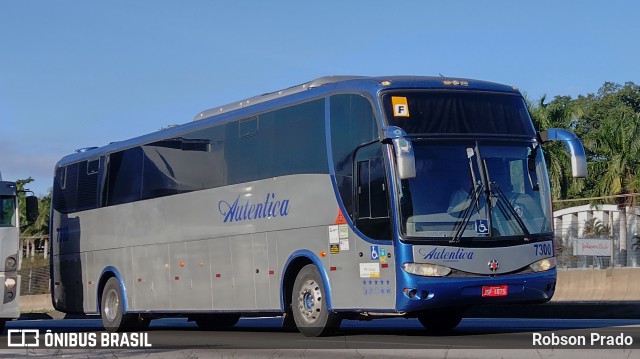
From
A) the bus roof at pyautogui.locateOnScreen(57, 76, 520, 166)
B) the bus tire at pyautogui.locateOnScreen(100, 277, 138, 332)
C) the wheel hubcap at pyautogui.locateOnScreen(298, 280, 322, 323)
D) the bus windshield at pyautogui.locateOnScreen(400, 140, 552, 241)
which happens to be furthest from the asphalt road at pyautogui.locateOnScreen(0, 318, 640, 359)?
the bus roof at pyautogui.locateOnScreen(57, 76, 520, 166)

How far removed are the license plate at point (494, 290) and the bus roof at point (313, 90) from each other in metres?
3.01

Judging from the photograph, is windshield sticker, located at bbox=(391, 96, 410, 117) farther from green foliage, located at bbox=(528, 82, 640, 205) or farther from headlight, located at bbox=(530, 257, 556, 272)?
green foliage, located at bbox=(528, 82, 640, 205)

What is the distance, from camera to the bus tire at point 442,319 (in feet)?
62.1

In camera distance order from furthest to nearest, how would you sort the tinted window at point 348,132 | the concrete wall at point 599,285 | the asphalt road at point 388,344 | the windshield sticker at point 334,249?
the concrete wall at point 599,285 < the windshield sticker at point 334,249 < the tinted window at point 348,132 < the asphalt road at point 388,344

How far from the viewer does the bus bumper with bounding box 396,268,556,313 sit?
16.1 m

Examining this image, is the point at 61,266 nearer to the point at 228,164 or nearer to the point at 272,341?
the point at 228,164

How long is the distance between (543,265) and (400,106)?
303 cm

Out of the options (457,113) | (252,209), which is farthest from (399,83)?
(252,209)

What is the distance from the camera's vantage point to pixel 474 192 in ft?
54.0

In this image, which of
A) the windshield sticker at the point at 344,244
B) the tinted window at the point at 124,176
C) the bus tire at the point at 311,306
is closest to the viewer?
the windshield sticker at the point at 344,244

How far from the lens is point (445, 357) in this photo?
44.2ft

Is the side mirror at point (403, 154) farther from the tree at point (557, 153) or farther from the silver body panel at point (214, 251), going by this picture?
the tree at point (557, 153)

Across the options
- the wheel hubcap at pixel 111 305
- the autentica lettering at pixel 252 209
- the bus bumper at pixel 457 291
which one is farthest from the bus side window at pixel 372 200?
the wheel hubcap at pixel 111 305

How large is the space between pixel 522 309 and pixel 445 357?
13150 millimetres
